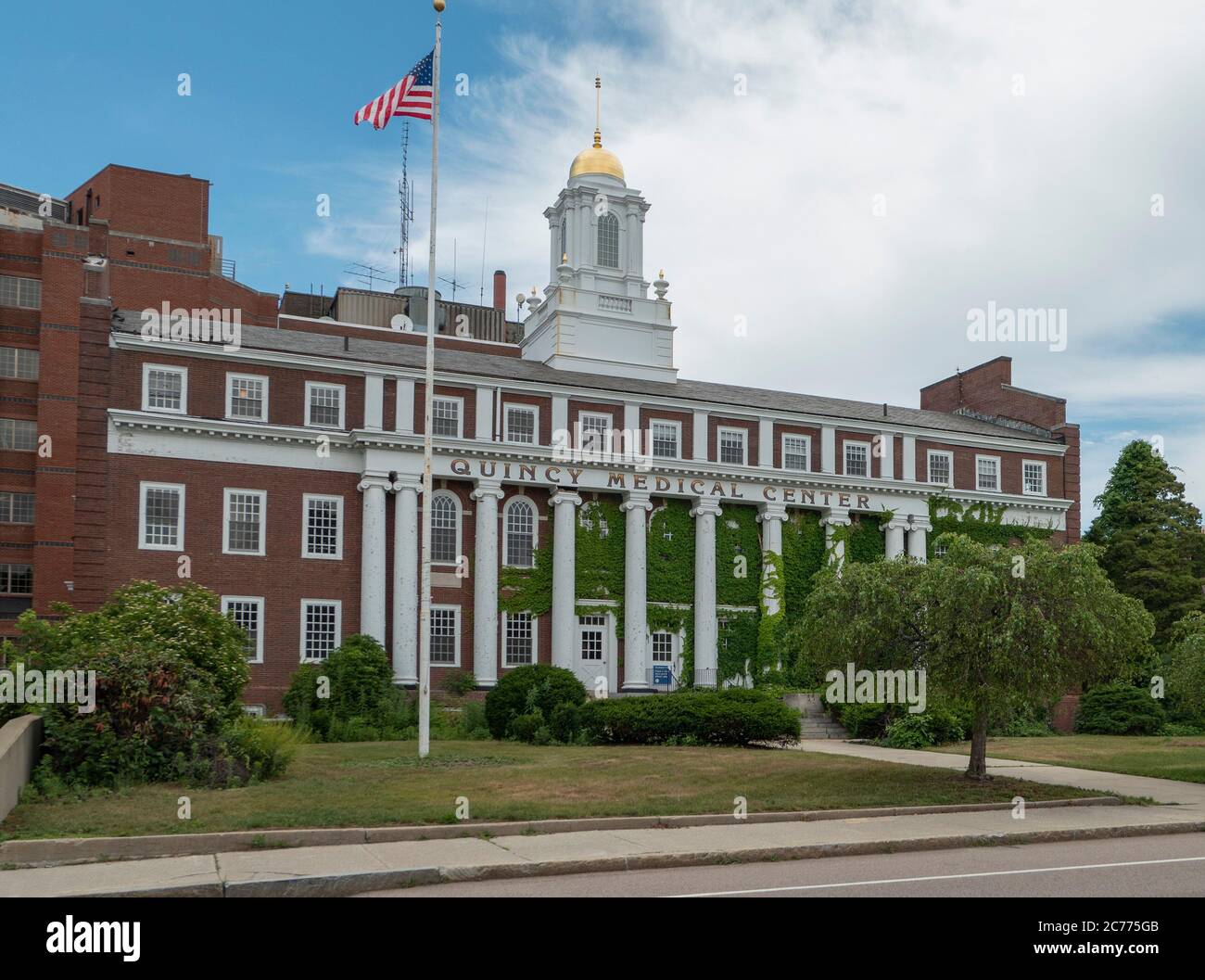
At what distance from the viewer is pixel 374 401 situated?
1772 inches

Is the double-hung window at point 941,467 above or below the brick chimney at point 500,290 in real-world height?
below

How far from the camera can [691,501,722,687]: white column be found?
4841cm

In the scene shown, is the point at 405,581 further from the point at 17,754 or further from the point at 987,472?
the point at 987,472

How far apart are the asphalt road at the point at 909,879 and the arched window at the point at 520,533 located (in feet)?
103

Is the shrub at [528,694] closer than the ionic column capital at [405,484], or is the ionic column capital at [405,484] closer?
the shrub at [528,694]

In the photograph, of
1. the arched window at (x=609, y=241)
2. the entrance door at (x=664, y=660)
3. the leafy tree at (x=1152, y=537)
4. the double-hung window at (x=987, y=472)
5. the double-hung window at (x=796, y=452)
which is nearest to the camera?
the entrance door at (x=664, y=660)

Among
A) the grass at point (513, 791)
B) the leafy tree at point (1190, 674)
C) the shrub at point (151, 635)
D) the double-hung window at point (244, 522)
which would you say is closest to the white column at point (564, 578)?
the double-hung window at point (244, 522)

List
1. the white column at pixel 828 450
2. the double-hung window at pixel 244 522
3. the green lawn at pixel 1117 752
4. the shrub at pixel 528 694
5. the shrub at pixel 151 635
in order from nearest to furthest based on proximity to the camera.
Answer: the shrub at pixel 151 635 < the green lawn at pixel 1117 752 < the shrub at pixel 528 694 < the double-hung window at pixel 244 522 < the white column at pixel 828 450

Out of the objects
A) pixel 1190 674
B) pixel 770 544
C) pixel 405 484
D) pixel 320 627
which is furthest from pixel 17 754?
pixel 770 544

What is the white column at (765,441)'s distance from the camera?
5125 centimetres

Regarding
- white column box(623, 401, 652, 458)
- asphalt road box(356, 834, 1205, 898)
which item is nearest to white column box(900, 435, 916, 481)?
white column box(623, 401, 652, 458)

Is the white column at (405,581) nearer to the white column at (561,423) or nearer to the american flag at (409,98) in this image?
the white column at (561,423)

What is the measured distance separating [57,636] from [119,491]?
20.7 m
